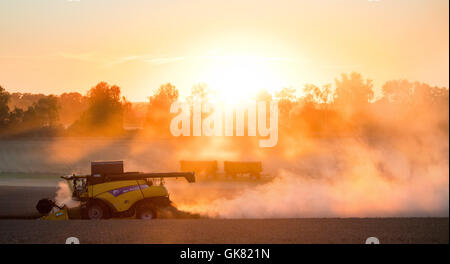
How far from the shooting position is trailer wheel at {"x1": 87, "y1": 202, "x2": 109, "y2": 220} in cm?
1110

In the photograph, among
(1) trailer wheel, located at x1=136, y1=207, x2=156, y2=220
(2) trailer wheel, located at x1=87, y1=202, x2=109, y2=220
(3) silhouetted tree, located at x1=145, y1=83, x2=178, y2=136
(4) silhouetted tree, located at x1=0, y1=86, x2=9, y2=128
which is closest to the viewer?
(4) silhouetted tree, located at x1=0, y1=86, x2=9, y2=128

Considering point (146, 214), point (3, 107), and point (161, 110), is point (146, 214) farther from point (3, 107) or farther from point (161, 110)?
point (3, 107)

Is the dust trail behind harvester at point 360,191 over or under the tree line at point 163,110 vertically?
under

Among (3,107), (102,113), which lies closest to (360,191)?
(102,113)

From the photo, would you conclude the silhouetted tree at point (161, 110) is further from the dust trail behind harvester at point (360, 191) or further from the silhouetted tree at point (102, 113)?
the dust trail behind harvester at point (360, 191)

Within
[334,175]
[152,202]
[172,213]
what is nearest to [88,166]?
[152,202]

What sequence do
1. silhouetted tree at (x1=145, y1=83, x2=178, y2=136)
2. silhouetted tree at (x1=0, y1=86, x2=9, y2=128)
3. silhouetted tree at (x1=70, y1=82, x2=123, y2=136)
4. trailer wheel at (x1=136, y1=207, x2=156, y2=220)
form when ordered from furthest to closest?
trailer wheel at (x1=136, y1=207, x2=156, y2=220)
silhouetted tree at (x1=145, y1=83, x2=178, y2=136)
silhouetted tree at (x1=70, y1=82, x2=123, y2=136)
silhouetted tree at (x1=0, y1=86, x2=9, y2=128)

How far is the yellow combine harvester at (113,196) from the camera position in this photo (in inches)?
404

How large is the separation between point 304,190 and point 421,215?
4.69 m

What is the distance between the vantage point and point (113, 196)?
11156 millimetres

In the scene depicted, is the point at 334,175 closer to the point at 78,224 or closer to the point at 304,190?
the point at 304,190

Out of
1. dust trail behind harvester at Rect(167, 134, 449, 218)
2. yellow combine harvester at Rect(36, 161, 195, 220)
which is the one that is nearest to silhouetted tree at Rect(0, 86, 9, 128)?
yellow combine harvester at Rect(36, 161, 195, 220)

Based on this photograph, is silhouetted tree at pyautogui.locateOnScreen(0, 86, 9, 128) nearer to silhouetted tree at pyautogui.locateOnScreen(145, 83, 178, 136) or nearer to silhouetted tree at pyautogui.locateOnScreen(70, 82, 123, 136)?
silhouetted tree at pyautogui.locateOnScreen(70, 82, 123, 136)

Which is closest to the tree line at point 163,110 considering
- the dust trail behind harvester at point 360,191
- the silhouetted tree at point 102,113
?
the silhouetted tree at point 102,113
